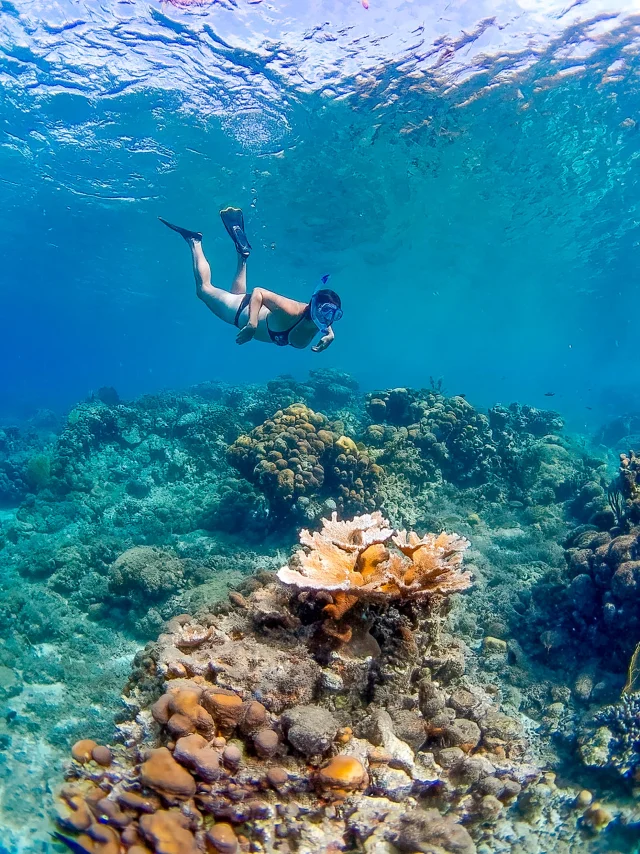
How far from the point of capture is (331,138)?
64.3 ft

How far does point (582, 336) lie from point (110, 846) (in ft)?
319

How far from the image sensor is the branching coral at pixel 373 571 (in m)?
3.25

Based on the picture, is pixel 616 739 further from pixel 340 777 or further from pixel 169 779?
pixel 169 779

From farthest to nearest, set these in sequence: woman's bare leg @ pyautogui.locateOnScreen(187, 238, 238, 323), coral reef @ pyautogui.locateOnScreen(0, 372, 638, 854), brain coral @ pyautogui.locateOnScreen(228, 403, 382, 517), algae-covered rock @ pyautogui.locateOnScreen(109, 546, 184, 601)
A: woman's bare leg @ pyautogui.locateOnScreen(187, 238, 238, 323)
brain coral @ pyautogui.locateOnScreen(228, 403, 382, 517)
algae-covered rock @ pyautogui.locateOnScreen(109, 546, 184, 601)
coral reef @ pyautogui.locateOnScreen(0, 372, 638, 854)

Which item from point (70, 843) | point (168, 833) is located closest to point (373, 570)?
point (168, 833)

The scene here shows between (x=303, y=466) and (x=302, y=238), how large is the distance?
2763 cm

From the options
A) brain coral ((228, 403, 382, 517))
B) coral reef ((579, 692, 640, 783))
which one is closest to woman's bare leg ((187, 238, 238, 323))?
brain coral ((228, 403, 382, 517))

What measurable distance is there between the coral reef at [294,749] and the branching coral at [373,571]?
143 mm

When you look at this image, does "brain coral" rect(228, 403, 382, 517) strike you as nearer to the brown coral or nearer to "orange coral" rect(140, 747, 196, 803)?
the brown coral

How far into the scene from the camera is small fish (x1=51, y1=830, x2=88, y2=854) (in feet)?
8.05

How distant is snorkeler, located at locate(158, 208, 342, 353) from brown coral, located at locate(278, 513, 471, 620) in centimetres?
335

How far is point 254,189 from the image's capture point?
24.7 m

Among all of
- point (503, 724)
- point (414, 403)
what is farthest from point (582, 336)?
point (503, 724)

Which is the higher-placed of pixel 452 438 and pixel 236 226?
pixel 236 226
